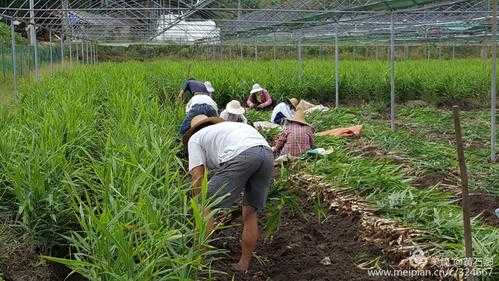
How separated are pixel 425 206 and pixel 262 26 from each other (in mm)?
12129

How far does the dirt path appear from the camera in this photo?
3.74m

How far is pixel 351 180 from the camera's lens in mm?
5078

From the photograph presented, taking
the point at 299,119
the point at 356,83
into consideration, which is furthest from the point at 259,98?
the point at 299,119

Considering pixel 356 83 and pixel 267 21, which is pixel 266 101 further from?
pixel 356 83

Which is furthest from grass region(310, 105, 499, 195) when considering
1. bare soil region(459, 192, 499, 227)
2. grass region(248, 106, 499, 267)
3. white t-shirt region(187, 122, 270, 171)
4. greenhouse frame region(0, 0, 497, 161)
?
white t-shirt region(187, 122, 270, 171)

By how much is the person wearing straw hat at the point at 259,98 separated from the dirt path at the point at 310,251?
20.8 feet

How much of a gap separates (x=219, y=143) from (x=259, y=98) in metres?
7.41

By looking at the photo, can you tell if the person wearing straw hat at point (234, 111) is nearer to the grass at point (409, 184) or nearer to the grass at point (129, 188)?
the grass at point (129, 188)

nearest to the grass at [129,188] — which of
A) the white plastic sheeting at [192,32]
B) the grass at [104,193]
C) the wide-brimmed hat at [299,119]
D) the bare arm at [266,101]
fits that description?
the grass at [104,193]

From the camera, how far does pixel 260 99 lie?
11.3m

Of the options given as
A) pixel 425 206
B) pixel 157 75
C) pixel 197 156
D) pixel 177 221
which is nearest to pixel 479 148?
pixel 425 206

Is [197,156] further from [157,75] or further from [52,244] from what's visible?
[157,75]

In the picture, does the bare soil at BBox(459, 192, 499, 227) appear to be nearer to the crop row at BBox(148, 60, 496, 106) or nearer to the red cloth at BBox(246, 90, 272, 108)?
the red cloth at BBox(246, 90, 272, 108)

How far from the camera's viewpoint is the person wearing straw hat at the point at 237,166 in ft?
12.3
